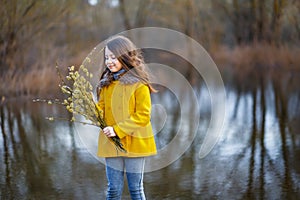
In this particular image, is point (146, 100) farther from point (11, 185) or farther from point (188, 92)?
point (188, 92)

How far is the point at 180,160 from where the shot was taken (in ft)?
20.6

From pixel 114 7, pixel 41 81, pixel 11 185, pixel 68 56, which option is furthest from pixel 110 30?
pixel 11 185

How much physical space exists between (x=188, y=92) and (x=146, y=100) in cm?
964

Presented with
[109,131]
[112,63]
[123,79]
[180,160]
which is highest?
[112,63]

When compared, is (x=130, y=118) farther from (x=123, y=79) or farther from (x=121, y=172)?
(x=121, y=172)

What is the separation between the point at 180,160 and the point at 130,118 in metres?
2.95

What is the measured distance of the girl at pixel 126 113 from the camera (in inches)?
136

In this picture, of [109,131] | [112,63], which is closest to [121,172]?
[109,131]

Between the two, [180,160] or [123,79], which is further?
[180,160]

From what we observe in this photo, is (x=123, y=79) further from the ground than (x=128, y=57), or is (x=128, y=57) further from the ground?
(x=128, y=57)

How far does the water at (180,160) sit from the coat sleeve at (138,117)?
1526mm

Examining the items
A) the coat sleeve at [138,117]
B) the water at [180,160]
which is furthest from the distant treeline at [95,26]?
the coat sleeve at [138,117]

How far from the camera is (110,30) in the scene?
1110 inches

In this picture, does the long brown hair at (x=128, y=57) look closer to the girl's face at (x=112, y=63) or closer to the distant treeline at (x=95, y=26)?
the girl's face at (x=112, y=63)
